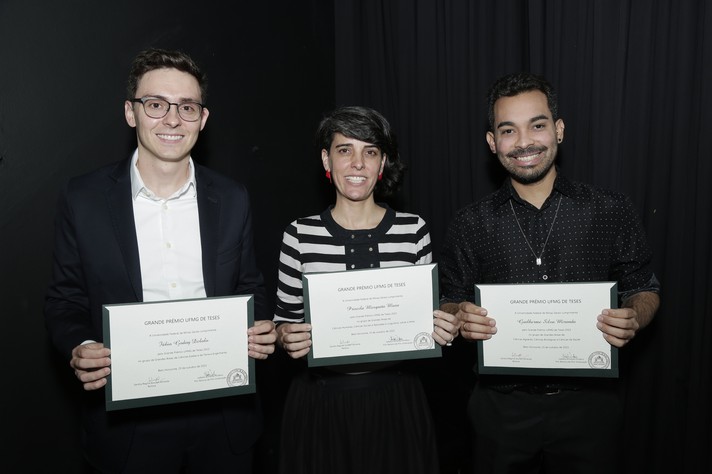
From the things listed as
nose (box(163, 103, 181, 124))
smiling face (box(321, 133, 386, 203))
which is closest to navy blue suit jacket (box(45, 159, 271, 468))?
nose (box(163, 103, 181, 124))

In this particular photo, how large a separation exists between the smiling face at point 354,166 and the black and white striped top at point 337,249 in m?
0.14

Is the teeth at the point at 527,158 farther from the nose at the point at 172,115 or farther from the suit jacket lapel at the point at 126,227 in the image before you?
the suit jacket lapel at the point at 126,227

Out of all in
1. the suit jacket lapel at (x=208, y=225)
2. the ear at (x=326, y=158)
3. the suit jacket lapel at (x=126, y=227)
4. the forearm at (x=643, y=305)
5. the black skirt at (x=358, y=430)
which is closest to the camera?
the suit jacket lapel at (x=126, y=227)

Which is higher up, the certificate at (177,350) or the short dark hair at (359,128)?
the short dark hair at (359,128)

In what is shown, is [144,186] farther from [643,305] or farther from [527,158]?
[643,305]

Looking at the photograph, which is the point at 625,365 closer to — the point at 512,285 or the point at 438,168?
the point at 512,285

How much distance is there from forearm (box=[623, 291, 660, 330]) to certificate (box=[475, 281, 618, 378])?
241 millimetres

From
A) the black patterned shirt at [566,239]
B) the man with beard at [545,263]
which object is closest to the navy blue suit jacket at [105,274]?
the man with beard at [545,263]

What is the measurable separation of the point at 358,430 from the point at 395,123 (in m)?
2.05

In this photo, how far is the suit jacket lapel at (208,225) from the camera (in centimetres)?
205

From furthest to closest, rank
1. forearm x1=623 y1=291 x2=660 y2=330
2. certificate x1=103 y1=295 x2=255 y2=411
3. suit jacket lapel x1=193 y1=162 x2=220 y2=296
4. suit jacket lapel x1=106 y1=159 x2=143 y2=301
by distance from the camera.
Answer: forearm x1=623 y1=291 x2=660 y2=330 < suit jacket lapel x1=193 y1=162 x2=220 y2=296 < suit jacket lapel x1=106 y1=159 x2=143 y2=301 < certificate x1=103 y1=295 x2=255 y2=411

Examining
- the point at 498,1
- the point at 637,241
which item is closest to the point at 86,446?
the point at 637,241

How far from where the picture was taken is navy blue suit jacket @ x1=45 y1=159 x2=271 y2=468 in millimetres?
1946

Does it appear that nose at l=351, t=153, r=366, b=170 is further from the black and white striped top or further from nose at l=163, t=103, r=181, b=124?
nose at l=163, t=103, r=181, b=124
